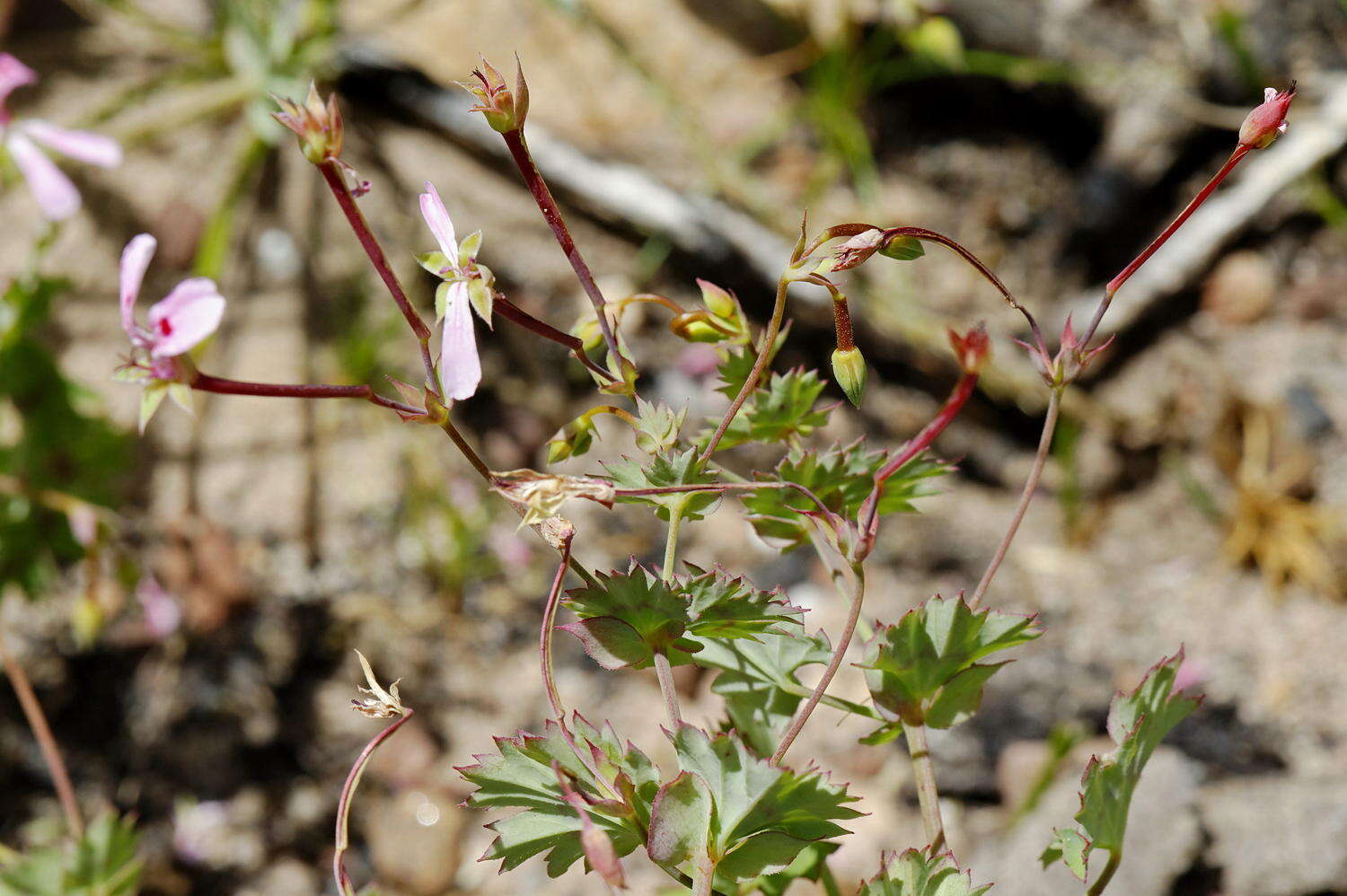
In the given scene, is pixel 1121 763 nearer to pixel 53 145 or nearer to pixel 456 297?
pixel 456 297

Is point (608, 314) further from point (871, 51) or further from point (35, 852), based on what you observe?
point (871, 51)

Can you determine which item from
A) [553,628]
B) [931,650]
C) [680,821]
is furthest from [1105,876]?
[553,628]

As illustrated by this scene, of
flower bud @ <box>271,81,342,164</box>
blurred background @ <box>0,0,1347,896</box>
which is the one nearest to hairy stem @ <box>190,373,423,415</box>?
flower bud @ <box>271,81,342,164</box>

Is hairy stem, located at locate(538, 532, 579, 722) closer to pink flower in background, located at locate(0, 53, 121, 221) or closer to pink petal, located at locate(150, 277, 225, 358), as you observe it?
pink petal, located at locate(150, 277, 225, 358)

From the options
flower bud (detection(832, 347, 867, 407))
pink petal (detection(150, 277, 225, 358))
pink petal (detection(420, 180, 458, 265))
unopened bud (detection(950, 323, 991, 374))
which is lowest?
pink petal (detection(150, 277, 225, 358))

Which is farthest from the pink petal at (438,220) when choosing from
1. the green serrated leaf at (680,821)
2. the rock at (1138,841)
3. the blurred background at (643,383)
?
the blurred background at (643,383)

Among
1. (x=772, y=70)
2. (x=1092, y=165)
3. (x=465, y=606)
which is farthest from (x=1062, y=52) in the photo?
(x=465, y=606)

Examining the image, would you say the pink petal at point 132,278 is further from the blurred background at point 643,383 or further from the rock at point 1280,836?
the rock at point 1280,836
